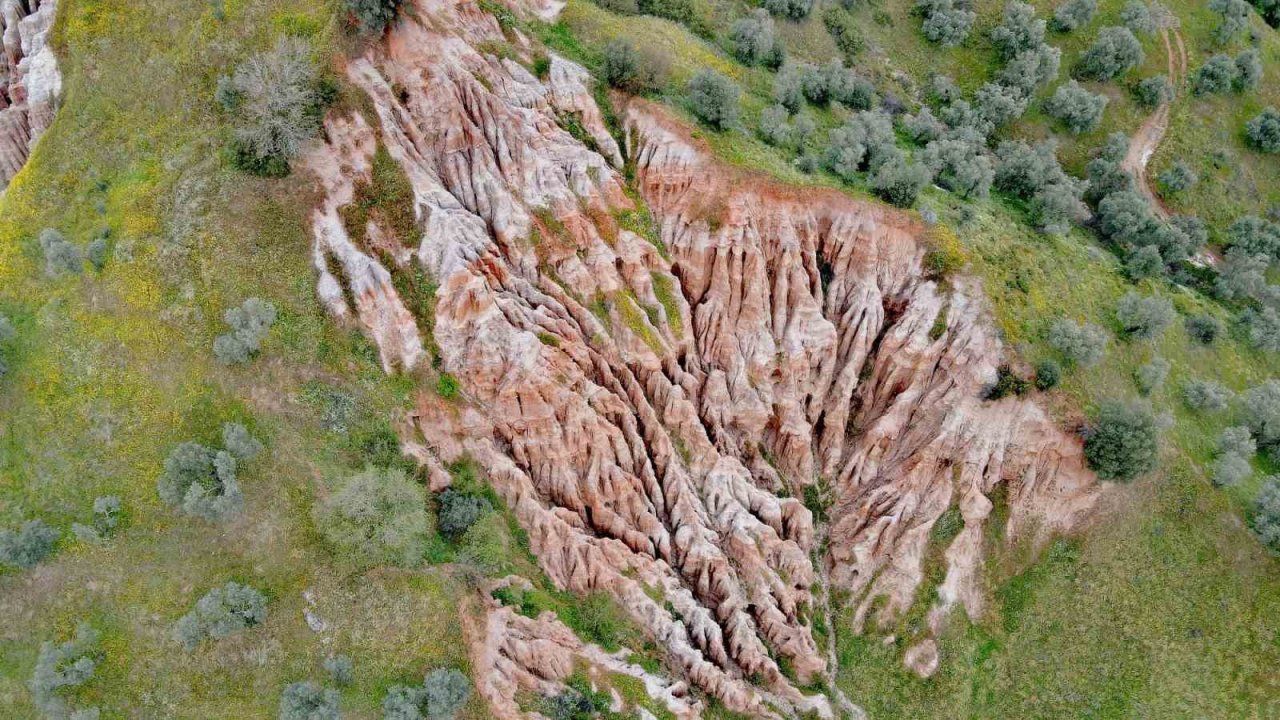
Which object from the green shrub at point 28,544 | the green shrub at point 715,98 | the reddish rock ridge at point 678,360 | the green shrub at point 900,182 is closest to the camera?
the green shrub at point 28,544

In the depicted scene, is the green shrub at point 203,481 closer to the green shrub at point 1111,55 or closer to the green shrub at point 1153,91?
the green shrub at point 1111,55

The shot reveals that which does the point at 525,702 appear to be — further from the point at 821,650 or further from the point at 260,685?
the point at 821,650

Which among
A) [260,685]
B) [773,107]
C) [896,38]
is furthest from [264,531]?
[896,38]

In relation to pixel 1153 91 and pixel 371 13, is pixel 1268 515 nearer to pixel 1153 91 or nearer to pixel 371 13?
pixel 1153 91

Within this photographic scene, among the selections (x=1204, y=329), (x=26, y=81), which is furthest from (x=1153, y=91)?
(x=26, y=81)

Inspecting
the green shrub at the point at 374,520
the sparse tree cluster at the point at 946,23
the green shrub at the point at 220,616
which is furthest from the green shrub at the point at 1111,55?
the green shrub at the point at 220,616
